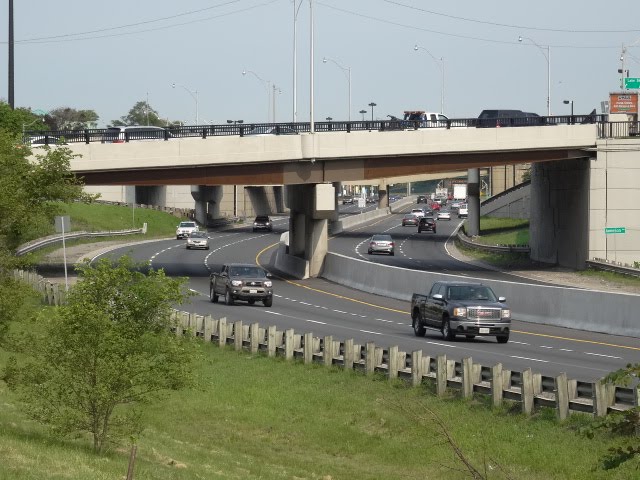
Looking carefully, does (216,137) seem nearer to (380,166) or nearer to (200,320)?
(380,166)

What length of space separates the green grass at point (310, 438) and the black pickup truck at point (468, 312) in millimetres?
5275

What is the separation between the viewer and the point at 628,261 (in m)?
68.9

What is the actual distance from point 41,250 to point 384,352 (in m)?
60.8

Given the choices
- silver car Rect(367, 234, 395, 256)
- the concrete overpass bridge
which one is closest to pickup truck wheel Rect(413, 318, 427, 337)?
the concrete overpass bridge

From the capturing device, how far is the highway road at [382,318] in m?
32.4

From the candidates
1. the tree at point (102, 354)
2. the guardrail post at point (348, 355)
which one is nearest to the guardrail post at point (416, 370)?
the guardrail post at point (348, 355)

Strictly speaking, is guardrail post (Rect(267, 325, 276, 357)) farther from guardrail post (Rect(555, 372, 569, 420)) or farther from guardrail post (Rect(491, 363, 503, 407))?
guardrail post (Rect(555, 372, 569, 420))

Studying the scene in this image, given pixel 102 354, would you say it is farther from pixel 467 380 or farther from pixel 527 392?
pixel 467 380

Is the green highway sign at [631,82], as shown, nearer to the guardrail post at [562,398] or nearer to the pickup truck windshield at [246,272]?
the pickup truck windshield at [246,272]

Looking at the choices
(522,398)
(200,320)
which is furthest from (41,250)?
(522,398)

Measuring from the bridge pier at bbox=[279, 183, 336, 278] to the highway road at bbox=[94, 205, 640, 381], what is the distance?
5.70 ft

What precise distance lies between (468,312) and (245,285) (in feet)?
59.9

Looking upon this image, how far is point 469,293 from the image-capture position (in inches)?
1464

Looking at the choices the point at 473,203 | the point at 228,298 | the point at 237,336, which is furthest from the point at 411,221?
the point at 237,336
